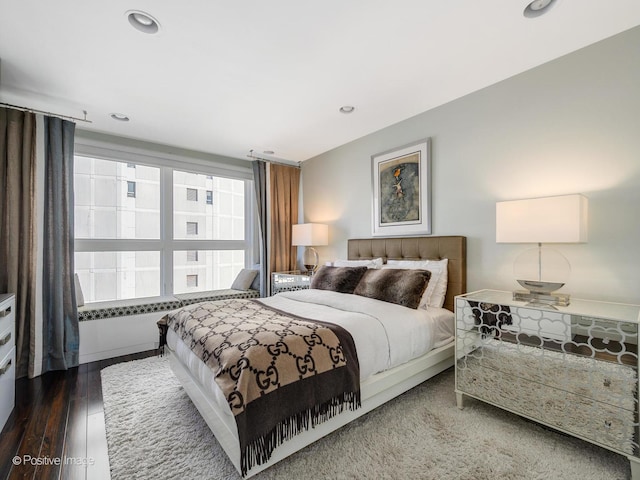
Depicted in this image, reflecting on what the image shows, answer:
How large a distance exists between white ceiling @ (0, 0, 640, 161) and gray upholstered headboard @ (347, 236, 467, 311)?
4.34 feet

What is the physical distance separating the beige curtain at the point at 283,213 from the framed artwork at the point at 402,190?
5.15ft

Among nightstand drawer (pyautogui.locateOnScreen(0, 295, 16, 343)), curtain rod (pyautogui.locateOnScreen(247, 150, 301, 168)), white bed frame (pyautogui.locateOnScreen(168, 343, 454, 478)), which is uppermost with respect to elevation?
curtain rod (pyautogui.locateOnScreen(247, 150, 301, 168))

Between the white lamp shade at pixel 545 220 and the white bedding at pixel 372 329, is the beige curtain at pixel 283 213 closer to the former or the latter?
the white bedding at pixel 372 329

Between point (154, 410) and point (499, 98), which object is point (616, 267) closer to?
point (499, 98)

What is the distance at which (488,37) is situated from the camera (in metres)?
1.88

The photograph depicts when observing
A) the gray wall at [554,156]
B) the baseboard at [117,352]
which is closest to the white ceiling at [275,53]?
the gray wall at [554,156]

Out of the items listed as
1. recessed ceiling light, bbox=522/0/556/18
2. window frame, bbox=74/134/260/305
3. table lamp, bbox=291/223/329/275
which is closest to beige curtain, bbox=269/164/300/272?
table lamp, bbox=291/223/329/275

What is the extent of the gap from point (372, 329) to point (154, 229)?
3.21 meters

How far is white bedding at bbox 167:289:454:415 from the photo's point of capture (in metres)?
1.80

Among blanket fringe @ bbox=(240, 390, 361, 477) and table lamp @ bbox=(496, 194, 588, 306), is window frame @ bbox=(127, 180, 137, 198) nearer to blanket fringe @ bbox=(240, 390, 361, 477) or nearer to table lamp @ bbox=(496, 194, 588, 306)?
blanket fringe @ bbox=(240, 390, 361, 477)

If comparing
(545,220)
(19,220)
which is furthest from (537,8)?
(19,220)

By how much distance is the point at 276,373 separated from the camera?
1425 millimetres

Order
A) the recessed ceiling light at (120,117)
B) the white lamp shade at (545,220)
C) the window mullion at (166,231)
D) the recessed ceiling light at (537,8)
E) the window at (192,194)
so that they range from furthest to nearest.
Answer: the window at (192,194) → the window mullion at (166,231) → the recessed ceiling light at (120,117) → the white lamp shade at (545,220) → the recessed ceiling light at (537,8)

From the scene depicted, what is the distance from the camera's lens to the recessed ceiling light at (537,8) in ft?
5.31
